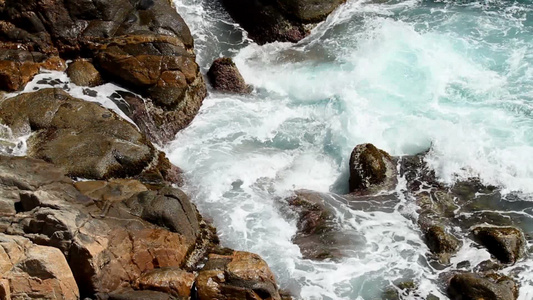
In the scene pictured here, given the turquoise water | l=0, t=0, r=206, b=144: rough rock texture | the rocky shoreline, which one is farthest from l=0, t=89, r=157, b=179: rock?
the turquoise water

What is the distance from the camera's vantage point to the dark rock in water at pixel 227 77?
19344 millimetres

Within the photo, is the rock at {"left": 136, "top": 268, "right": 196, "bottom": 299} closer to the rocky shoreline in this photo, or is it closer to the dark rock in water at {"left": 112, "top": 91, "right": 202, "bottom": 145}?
the rocky shoreline

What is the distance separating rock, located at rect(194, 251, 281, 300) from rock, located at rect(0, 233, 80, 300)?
7.78 ft

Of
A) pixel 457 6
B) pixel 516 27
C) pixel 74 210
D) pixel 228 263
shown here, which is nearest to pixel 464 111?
pixel 516 27

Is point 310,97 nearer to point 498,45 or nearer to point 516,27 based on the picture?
point 498,45

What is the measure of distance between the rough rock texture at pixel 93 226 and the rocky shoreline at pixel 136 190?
1.1 inches

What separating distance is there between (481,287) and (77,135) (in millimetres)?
10489

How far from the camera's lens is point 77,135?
14.7 m

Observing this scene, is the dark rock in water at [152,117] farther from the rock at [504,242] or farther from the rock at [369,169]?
the rock at [504,242]

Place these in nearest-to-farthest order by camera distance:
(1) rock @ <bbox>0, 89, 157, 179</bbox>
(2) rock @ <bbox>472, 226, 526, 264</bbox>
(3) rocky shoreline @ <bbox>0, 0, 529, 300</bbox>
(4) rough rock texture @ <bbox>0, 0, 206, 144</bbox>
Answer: (3) rocky shoreline @ <bbox>0, 0, 529, 300</bbox>, (2) rock @ <bbox>472, 226, 526, 264</bbox>, (1) rock @ <bbox>0, 89, 157, 179</bbox>, (4) rough rock texture @ <bbox>0, 0, 206, 144</bbox>

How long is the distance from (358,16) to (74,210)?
16.0 m

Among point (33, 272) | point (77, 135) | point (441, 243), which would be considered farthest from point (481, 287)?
point (77, 135)

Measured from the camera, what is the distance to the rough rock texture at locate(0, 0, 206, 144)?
1728cm

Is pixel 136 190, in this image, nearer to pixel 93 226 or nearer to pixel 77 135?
pixel 93 226
